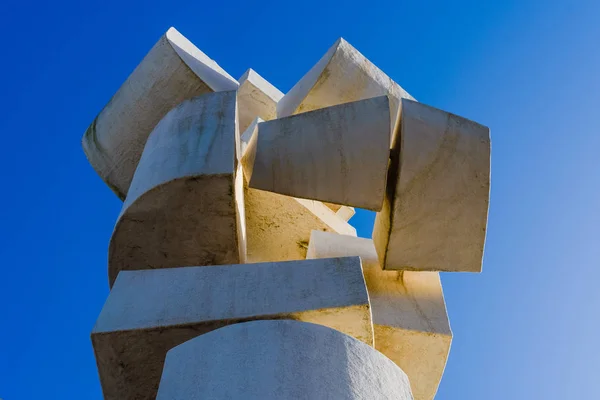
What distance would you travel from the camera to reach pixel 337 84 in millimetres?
4230

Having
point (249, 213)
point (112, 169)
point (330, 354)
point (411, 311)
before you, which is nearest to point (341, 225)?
point (249, 213)

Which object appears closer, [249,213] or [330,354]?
[330,354]

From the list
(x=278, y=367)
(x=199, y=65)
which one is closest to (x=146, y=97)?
(x=199, y=65)

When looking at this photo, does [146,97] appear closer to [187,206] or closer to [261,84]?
[261,84]

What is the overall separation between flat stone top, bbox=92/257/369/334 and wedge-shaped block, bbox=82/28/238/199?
6.18 ft

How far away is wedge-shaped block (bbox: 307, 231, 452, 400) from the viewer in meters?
3.29

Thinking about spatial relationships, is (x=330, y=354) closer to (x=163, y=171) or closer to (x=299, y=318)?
(x=299, y=318)

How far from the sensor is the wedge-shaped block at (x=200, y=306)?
253cm

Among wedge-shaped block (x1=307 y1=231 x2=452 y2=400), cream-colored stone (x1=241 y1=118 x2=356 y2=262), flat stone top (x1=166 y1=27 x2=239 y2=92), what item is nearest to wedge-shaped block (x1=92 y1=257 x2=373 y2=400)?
wedge-shaped block (x1=307 y1=231 x2=452 y2=400)

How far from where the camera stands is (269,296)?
2617mm

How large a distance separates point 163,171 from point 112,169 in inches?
63.8

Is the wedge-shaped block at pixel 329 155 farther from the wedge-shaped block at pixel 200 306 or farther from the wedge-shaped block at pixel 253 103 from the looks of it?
the wedge-shaped block at pixel 253 103

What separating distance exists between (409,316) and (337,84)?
153cm

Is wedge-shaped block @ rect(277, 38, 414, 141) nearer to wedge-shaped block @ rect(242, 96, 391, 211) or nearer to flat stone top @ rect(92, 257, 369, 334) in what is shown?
wedge-shaped block @ rect(242, 96, 391, 211)
